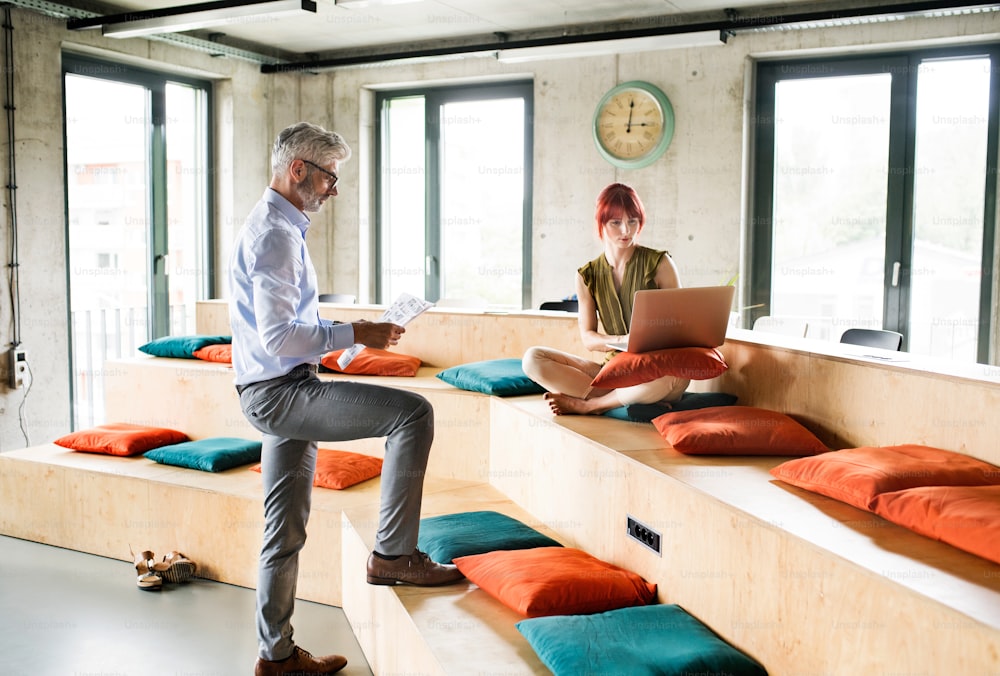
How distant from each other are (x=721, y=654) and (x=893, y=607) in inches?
19.8

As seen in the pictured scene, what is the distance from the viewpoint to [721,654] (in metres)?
2.00

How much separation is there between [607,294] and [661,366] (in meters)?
0.67

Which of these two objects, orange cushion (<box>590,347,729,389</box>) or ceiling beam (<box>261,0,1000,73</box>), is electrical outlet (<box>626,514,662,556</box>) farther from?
ceiling beam (<box>261,0,1000,73</box>)

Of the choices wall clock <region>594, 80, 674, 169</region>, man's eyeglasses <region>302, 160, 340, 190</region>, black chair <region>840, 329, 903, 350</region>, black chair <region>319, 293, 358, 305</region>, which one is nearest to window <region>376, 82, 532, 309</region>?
wall clock <region>594, 80, 674, 169</region>

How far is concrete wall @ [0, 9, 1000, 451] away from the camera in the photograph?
537 cm

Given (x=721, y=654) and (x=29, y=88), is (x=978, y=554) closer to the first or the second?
(x=721, y=654)

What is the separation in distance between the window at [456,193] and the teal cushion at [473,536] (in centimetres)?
390

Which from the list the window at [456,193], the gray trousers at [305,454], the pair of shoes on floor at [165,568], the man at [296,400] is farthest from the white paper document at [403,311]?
the window at [456,193]

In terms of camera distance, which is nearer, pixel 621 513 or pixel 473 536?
pixel 621 513

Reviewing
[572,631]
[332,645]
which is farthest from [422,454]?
[332,645]

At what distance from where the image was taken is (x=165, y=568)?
3.66m

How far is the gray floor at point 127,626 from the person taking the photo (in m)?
2.87

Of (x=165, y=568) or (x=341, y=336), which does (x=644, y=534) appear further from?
(x=165, y=568)

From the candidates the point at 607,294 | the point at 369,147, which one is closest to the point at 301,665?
the point at 607,294
